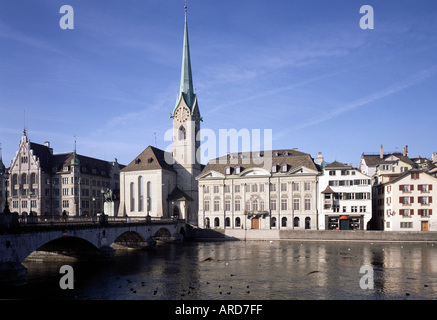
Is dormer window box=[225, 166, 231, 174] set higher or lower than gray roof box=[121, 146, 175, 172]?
lower

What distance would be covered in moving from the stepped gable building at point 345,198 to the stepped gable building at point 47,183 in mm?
48620

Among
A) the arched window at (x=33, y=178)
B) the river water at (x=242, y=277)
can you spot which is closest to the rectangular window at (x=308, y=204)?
the river water at (x=242, y=277)

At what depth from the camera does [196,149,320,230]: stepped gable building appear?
266ft

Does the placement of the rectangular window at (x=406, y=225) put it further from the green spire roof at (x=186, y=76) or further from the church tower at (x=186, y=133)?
the green spire roof at (x=186, y=76)

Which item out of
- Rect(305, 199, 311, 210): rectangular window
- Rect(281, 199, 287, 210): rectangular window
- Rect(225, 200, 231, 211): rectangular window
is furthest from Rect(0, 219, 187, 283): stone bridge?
Rect(305, 199, 311, 210): rectangular window

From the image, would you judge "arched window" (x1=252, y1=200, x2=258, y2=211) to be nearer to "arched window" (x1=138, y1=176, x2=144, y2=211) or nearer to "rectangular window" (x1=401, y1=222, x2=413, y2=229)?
"arched window" (x1=138, y1=176, x2=144, y2=211)

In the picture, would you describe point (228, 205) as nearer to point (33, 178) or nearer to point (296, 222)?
point (296, 222)

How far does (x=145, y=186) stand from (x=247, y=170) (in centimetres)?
2347

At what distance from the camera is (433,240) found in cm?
6838

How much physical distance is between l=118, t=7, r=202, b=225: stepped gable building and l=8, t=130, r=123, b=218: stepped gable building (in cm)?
839

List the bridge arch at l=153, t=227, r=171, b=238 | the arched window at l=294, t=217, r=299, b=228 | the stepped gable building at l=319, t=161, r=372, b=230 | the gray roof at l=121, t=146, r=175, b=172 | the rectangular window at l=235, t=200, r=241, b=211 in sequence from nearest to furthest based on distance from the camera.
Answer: the bridge arch at l=153, t=227, r=171, b=238
the stepped gable building at l=319, t=161, r=372, b=230
the arched window at l=294, t=217, r=299, b=228
the rectangular window at l=235, t=200, r=241, b=211
the gray roof at l=121, t=146, r=175, b=172

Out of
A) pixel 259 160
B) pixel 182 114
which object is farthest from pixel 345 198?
pixel 182 114

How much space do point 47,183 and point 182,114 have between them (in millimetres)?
34390

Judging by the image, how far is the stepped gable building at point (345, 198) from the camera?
76250 millimetres
